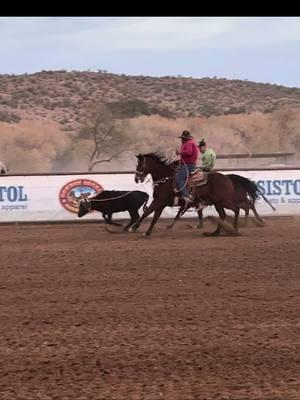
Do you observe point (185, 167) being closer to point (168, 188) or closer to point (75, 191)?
point (168, 188)

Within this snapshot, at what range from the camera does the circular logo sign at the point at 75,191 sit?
65.9ft

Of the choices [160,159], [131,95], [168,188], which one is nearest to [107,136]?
[131,95]

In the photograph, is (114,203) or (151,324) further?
(114,203)

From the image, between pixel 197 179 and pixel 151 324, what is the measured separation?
9.06 m

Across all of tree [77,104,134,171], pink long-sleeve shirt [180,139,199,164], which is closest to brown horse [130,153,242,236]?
pink long-sleeve shirt [180,139,199,164]

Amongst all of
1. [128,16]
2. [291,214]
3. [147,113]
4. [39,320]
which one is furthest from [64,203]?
[147,113]

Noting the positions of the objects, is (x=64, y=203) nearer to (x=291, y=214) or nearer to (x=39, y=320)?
(x=291, y=214)

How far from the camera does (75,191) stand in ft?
66.2

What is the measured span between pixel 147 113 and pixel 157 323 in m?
52.7

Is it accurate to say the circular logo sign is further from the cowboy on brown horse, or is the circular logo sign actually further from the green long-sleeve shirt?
the cowboy on brown horse

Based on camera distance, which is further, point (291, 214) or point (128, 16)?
point (291, 214)

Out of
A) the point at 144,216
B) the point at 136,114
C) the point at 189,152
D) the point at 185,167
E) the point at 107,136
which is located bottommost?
the point at 144,216

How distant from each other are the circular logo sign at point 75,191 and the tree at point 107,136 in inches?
944

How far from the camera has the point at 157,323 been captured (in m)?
7.00
